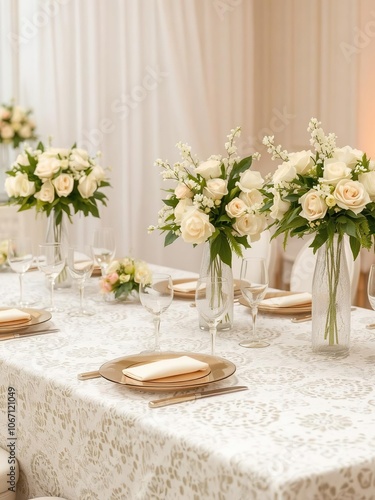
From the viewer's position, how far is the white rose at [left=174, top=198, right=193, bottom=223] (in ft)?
7.12

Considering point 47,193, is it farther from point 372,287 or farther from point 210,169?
point 372,287

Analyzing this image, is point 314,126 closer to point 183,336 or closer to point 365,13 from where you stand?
point 183,336

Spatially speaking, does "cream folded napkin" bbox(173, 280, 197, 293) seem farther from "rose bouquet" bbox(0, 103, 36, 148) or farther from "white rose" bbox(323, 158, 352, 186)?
"rose bouquet" bbox(0, 103, 36, 148)

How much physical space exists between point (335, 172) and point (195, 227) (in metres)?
0.40

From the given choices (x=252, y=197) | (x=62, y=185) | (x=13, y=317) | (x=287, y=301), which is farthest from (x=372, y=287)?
(x=62, y=185)

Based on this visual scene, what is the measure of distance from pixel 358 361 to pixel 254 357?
243mm

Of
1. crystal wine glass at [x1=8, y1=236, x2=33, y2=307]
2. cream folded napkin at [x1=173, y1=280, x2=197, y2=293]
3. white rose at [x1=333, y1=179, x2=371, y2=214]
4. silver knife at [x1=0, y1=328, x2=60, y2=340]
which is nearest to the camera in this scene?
white rose at [x1=333, y1=179, x2=371, y2=214]

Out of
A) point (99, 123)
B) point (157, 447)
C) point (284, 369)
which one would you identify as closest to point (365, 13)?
point (99, 123)

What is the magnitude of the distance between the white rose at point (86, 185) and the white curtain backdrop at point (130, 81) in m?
2.27

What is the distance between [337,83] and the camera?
17.2 feet

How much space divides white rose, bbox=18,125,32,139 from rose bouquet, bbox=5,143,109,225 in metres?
1.99

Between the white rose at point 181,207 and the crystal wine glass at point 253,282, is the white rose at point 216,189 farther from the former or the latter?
the crystal wine glass at point 253,282

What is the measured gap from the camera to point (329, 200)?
6.14 feet

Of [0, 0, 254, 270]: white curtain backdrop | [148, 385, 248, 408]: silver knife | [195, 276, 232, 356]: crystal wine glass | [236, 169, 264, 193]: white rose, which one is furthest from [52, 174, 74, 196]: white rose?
[0, 0, 254, 270]: white curtain backdrop
